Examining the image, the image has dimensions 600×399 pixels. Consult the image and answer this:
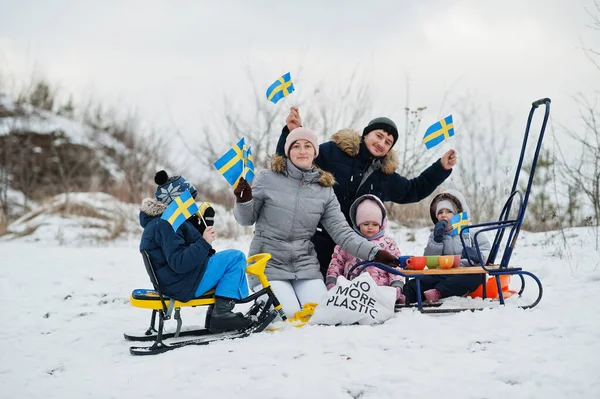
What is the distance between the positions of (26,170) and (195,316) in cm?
1725

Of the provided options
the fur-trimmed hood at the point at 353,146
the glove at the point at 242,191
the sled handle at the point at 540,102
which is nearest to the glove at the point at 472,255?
the fur-trimmed hood at the point at 353,146

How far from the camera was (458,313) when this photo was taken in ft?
12.3

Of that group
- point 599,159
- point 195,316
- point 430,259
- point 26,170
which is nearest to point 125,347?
point 195,316

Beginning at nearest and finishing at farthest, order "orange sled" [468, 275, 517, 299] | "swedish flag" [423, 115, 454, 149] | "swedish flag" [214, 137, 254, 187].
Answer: "swedish flag" [214, 137, 254, 187] → "orange sled" [468, 275, 517, 299] → "swedish flag" [423, 115, 454, 149]

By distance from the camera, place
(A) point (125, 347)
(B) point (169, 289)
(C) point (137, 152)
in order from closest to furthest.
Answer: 1. (B) point (169, 289)
2. (A) point (125, 347)
3. (C) point (137, 152)

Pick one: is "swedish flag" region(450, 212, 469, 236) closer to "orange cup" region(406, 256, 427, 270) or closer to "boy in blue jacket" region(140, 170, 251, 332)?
"orange cup" region(406, 256, 427, 270)

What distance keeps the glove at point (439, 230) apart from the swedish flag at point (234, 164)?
1734mm

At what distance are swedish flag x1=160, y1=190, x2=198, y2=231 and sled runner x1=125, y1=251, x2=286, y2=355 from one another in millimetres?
369

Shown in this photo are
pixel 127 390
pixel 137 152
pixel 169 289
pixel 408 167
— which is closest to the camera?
pixel 127 390

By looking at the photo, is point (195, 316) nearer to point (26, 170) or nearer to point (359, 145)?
point (359, 145)

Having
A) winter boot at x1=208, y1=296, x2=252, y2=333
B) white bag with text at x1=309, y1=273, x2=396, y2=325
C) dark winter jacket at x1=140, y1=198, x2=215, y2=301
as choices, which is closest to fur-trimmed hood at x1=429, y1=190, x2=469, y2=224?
white bag with text at x1=309, y1=273, x2=396, y2=325

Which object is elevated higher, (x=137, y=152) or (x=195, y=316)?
(x=137, y=152)

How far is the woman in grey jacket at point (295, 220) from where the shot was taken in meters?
4.20

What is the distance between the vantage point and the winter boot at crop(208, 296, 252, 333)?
369 centimetres
